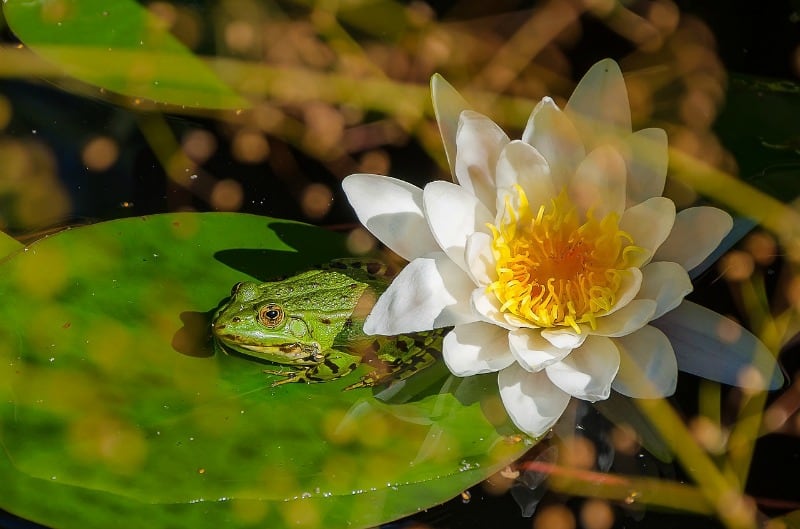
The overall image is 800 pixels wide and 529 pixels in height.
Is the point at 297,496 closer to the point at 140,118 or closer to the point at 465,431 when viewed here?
the point at 465,431

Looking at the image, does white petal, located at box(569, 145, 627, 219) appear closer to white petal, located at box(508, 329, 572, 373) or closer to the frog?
white petal, located at box(508, 329, 572, 373)

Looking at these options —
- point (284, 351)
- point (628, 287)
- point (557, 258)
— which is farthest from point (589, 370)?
point (284, 351)

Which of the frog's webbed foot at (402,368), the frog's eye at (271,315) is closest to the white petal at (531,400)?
the frog's webbed foot at (402,368)

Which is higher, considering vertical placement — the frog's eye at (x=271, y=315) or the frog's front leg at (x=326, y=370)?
the frog's eye at (x=271, y=315)

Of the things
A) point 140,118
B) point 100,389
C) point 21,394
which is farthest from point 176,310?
point 140,118

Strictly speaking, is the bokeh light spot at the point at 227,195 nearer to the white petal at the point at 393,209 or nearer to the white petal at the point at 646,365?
the white petal at the point at 393,209

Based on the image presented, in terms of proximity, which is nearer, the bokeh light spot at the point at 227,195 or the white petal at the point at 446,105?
the white petal at the point at 446,105
